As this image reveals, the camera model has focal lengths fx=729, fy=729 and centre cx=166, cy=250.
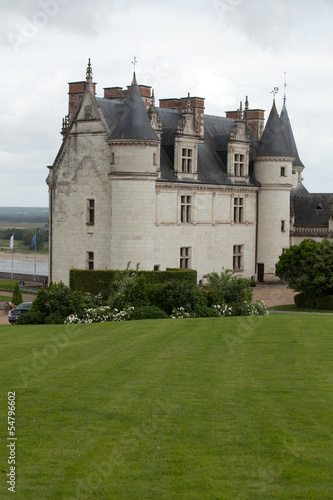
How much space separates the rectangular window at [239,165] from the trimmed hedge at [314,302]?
33.1 feet

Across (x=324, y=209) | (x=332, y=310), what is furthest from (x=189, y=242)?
(x=324, y=209)

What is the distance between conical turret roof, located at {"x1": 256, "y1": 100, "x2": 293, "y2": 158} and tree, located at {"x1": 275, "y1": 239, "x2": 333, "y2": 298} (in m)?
9.63

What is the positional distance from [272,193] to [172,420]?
36.4m

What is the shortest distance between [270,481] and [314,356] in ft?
22.7

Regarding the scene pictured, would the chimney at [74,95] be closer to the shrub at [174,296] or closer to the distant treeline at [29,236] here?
the shrub at [174,296]

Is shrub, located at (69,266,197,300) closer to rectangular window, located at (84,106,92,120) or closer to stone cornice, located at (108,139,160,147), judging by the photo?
stone cornice, located at (108,139,160,147)

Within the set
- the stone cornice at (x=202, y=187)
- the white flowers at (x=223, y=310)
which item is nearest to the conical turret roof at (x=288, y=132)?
the stone cornice at (x=202, y=187)

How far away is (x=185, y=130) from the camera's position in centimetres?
3950

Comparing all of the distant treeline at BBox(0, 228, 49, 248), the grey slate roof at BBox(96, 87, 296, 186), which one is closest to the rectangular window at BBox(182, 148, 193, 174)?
the grey slate roof at BBox(96, 87, 296, 186)

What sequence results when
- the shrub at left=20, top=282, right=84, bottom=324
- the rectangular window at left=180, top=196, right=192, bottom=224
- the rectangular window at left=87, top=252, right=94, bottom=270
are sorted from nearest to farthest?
1. the shrub at left=20, top=282, right=84, bottom=324
2. the rectangular window at left=87, top=252, right=94, bottom=270
3. the rectangular window at left=180, top=196, right=192, bottom=224

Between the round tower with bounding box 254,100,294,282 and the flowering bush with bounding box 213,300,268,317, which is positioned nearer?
the flowering bush with bounding box 213,300,268,317

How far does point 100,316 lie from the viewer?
26.8 metres

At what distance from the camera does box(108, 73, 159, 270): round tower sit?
3494cm

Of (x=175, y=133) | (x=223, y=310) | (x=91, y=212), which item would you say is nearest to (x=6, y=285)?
(x=91, y=212)
